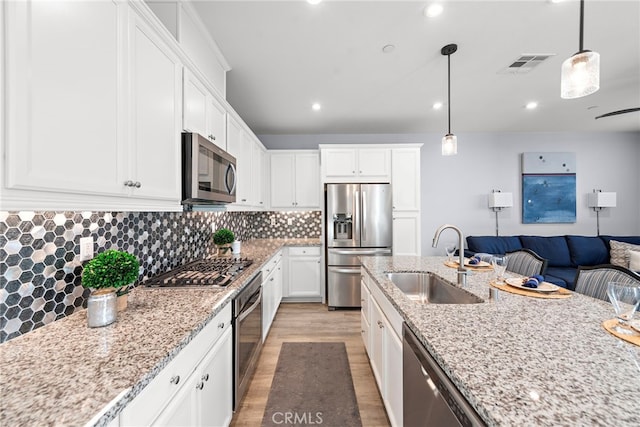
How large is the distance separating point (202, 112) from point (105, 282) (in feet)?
4.09

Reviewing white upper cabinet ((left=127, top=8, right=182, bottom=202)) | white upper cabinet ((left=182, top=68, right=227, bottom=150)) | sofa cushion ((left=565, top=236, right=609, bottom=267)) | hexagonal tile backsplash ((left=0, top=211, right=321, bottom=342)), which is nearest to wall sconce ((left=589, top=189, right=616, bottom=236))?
sofa cushion ((left=565, top=236, right=609, bottom=267))

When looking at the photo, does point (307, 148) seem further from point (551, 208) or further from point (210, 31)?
point (551, 208)

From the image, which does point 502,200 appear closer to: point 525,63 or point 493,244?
point 493,244

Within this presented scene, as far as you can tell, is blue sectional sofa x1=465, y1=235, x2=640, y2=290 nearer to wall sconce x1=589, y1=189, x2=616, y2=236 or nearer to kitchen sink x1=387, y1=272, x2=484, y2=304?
wall sconce x1=589, y1=189, x2=616, y2=236

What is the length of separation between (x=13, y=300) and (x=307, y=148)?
158 inches

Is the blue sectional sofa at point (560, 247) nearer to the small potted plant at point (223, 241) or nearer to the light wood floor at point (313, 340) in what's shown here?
the light wood floor at point (313, 340)

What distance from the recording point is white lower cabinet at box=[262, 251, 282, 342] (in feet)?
8.24

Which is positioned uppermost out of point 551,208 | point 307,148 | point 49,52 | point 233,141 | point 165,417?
point 307,148

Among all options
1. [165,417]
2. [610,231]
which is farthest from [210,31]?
[610,231]

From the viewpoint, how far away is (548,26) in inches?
75.7

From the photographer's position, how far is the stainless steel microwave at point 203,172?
155cm

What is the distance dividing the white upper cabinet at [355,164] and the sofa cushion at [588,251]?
124 inches

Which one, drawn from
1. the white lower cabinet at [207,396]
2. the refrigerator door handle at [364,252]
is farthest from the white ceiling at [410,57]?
the white lower cabinet at [207,396]

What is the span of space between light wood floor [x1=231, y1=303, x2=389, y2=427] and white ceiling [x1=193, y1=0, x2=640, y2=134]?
276 centimetres
